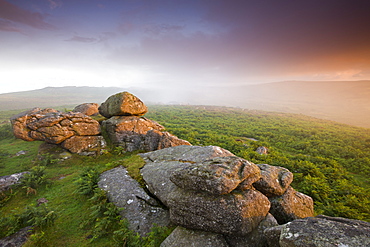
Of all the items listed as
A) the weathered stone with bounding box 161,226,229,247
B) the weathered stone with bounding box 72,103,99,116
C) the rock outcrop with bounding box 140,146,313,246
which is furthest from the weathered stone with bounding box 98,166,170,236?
the weathered stone with bounding box 72,103,99,116

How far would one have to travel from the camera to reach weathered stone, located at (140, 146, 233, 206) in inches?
372

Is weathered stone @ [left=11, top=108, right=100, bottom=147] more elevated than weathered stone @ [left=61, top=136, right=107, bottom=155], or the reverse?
weathered stone @ [left=11, top=108, right=100, bottom=147]

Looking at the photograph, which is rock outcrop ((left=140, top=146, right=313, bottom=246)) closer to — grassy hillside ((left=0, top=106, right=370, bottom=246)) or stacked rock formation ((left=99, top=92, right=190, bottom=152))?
grassy hillside ((left=0, top=106, right=370, bottom=246))

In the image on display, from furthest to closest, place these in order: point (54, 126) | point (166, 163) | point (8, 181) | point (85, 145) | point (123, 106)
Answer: point (123, 106)
point (85, 145)
point (54, 126)
point (166, 163)
point (8, 181)

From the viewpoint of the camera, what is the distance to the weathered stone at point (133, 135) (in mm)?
18750

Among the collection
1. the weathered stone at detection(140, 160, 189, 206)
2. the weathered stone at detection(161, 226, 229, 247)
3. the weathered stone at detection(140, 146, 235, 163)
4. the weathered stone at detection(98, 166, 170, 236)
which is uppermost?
the weathered stone at detection(140, 146, 235, 163)

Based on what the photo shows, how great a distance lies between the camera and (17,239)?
6953 millimetres

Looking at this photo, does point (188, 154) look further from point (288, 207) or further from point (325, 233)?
point (325, 233)

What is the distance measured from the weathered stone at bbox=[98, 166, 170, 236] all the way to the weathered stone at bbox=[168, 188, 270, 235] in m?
1.68

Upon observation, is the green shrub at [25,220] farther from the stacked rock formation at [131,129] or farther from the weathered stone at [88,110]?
the weathered stone at [88,110]

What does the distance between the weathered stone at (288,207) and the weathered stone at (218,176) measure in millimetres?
2071

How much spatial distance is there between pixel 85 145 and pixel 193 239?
17.9 metres

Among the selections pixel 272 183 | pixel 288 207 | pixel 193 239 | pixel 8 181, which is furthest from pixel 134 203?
pixel 8 181

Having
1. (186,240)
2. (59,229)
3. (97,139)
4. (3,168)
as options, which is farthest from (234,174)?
(3,168)
